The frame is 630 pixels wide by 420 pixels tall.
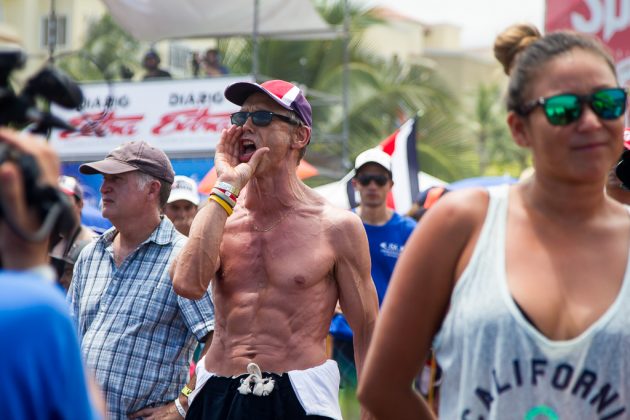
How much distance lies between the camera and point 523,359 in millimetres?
3006

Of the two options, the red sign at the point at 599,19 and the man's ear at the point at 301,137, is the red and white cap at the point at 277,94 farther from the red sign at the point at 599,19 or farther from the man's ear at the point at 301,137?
the red sign at the point at 599,19

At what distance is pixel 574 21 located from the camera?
10273 mm

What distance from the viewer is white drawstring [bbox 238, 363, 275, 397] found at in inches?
195

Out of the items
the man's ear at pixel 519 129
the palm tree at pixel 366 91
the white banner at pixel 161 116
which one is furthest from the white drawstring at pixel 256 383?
the palm tree at pixel 366 91

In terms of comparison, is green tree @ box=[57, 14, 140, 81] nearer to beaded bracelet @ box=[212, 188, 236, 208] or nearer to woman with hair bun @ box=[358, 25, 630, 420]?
beaded bracelet @ box=[212, 188, 236, 208]

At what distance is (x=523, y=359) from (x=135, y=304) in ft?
9.89

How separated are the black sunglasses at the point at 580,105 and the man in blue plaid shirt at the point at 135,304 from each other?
2.91 meters

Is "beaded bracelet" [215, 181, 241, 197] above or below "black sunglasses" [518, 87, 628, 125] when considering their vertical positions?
below

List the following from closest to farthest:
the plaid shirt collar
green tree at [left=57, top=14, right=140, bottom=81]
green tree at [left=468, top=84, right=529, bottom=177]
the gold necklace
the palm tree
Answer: the gold necklace, the plaid shirt collar, the palm tree, green tree at [left=57, top=14, right=140, bottom=81], green tree at [left=468, top=84, right=529, bottom=177]

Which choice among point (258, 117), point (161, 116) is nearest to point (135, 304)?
point (258, 117)

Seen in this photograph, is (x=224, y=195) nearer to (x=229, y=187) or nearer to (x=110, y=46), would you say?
(x=229, y=187)

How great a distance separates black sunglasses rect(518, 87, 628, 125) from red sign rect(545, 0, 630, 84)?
729 cm

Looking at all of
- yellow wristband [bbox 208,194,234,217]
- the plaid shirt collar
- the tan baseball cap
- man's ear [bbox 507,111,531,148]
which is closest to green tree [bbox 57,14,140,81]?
the tan baseball cap

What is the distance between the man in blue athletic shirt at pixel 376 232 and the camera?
9.20 m
